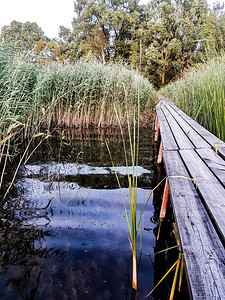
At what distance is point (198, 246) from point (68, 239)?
1.10 meters

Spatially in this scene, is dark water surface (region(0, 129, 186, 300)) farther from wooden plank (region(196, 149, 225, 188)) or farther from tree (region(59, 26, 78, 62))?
tree (region(59, 26, 78, 62))

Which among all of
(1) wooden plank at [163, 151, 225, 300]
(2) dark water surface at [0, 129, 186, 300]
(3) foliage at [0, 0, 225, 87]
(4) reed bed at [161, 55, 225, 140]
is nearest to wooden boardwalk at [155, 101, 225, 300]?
(1) wooden plank at [163, 151, 225, 300]

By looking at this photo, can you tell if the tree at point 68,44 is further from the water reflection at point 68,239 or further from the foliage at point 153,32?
→ the water reflection at point 68,239

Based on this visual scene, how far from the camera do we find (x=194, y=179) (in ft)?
4.47

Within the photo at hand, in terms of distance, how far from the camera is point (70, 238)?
1.67 m

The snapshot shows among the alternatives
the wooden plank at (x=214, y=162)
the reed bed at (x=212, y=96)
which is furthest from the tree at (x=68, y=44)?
the wooden plank at (x=214, y=162)

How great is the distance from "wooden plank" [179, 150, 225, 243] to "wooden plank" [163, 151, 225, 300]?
33 mm

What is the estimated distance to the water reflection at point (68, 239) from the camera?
4.16ft

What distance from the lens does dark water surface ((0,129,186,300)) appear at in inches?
49.9

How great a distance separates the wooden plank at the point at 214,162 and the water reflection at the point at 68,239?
0.71 metres

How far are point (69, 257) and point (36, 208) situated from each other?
2.52 feet

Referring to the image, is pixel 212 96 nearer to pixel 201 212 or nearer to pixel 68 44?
pixel 201 212

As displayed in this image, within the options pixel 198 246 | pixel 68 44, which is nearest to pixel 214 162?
pixel 198 246

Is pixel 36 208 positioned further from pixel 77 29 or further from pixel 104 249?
pixel 77 29
